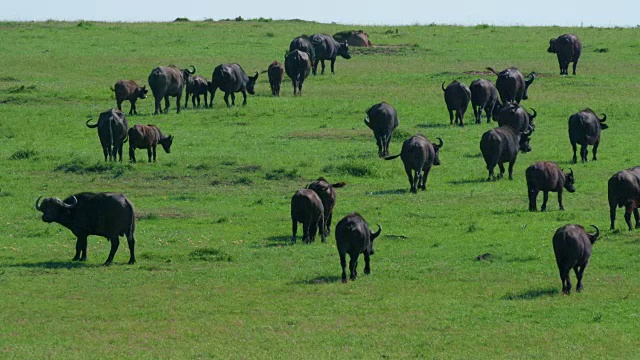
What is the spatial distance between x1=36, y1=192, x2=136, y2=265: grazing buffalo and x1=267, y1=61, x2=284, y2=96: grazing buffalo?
22.8m

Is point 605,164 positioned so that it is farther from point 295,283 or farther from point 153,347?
point 153,347

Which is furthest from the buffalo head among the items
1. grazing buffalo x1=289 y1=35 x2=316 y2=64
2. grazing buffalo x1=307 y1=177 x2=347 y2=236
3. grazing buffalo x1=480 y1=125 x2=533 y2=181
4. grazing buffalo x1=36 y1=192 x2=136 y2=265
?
grazing buffalo x1=289 y1=35 x2=316 y2=64

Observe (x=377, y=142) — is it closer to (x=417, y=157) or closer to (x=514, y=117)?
(x=514, y=117)

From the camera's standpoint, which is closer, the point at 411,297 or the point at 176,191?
the point at 411,297

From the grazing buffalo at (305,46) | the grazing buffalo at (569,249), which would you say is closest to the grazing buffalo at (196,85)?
the grazing buffalo at (305,46)

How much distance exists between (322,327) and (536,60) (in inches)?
1510

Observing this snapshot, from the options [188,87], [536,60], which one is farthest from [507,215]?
[536,60]

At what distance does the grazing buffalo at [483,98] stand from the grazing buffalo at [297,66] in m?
7.85

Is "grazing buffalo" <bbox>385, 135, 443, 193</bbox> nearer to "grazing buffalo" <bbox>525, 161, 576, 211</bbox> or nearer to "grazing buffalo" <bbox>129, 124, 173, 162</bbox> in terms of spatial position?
"grazing buffalo" <bbox>525, 161, 576, 211</bbox>

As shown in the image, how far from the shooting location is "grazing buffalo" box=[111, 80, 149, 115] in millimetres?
40125

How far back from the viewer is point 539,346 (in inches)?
640

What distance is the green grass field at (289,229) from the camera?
17.0 metres

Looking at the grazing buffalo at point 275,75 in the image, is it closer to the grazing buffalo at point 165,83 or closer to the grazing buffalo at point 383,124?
the grazing buffalo at point 165,83

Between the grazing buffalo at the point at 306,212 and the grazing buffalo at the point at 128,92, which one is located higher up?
the grazing buffalo at the point at 306,212
